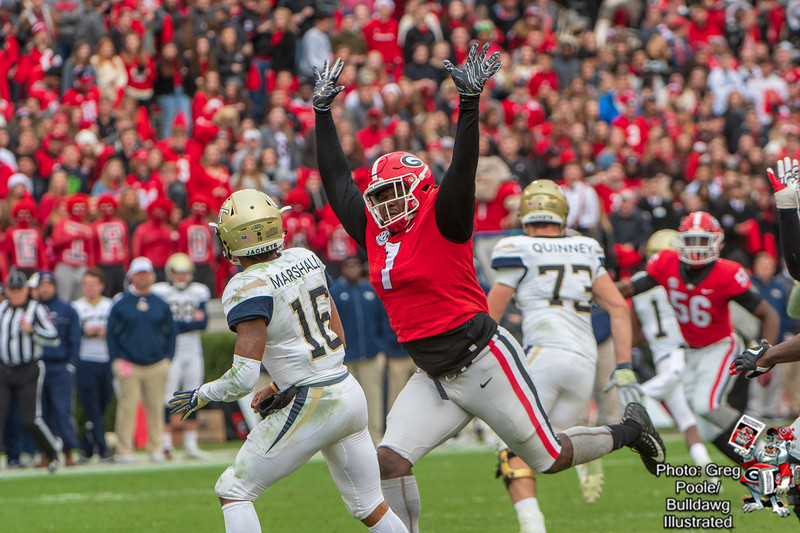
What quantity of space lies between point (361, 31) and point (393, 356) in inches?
297

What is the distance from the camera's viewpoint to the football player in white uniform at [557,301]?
741cm

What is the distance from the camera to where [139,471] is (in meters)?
12.3

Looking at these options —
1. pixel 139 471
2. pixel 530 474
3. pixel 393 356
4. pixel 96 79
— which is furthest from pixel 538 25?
pixel 530 474

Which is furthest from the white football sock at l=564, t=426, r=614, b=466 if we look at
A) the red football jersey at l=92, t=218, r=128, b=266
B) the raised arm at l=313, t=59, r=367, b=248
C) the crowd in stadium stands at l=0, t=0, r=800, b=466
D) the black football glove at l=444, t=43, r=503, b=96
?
the red football jersey at l=92, t=218, r=128, b=266

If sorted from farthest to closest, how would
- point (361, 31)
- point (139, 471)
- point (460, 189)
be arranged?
point (361, 31)
point (139, 471)
point (460, 189)

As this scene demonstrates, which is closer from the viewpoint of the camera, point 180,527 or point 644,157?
point 180,527

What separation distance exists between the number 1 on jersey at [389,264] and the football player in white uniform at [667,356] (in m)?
4.86

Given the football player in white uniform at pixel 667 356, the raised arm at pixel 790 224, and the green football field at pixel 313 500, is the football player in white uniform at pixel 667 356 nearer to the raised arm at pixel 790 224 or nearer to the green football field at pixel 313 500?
the green football field at pixel 313 500

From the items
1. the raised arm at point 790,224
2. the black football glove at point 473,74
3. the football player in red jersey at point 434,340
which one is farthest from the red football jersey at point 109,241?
the raised arm at point 790,224

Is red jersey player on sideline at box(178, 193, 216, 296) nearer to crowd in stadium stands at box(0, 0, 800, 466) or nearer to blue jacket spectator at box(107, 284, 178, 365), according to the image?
crowd in stadium stands at box(0, 0, 800, 466)

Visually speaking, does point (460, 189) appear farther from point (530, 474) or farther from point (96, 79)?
point (96, 79)

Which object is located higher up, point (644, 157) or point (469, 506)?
point (644, 157)

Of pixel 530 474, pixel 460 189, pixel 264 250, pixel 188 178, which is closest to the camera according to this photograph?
pixel 460 189

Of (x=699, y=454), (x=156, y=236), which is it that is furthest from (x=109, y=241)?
(x=699, y=454)
